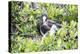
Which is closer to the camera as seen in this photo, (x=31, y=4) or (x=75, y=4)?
(x=31, y=4)

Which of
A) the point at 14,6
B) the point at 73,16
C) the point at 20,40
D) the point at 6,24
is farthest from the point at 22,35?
the point at 73,16

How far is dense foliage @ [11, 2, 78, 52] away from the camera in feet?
7.50

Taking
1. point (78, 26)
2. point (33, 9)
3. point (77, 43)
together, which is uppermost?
point (33, 9)

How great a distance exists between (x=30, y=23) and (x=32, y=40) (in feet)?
0.75

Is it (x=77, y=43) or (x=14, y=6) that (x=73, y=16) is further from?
(x=14, y=6)

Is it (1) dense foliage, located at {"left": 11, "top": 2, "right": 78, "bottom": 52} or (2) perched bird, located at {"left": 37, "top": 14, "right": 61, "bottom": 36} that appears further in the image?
(2) perched bird, located at {"left": 37, "top": 14, "right": 61, "bottom": 36}

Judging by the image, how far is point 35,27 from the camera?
2.37m

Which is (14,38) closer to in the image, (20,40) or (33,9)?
(20,40)

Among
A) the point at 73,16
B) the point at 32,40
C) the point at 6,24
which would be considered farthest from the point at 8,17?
the point at 73,16

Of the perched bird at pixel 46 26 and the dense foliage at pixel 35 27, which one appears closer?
the dense foliage at pixel 35 27

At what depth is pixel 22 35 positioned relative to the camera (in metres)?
2.31

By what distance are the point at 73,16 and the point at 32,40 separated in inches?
27.8

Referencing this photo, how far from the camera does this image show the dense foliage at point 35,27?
2287 mm

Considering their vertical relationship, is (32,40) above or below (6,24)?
below
